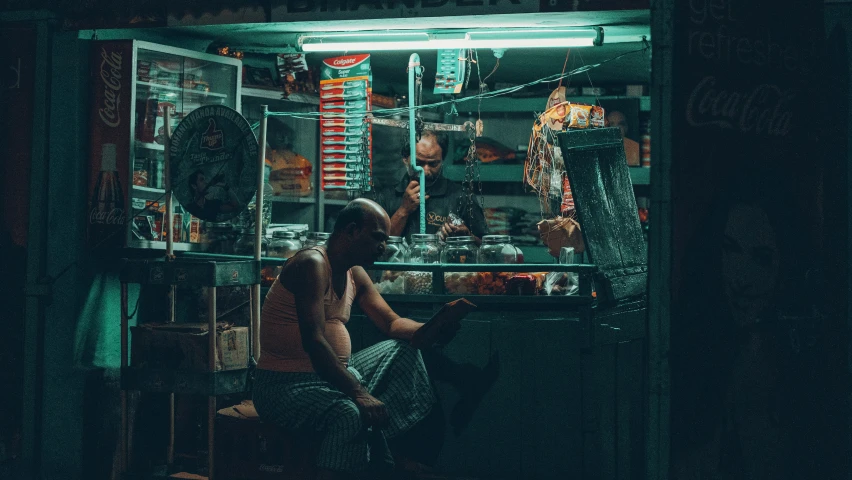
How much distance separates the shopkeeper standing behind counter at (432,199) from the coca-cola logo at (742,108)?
3.34 m

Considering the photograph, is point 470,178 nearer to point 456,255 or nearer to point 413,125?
point 413,125

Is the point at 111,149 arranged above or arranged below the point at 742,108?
below

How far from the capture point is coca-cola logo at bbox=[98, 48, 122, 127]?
6203 millimetres

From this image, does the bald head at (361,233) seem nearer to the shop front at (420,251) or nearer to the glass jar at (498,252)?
the shop front at (420,251)

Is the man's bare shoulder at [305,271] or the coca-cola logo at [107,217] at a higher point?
the coca-cola logo at [107,217]

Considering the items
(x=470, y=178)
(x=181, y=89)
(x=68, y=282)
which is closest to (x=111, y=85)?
(x=181, y=89)

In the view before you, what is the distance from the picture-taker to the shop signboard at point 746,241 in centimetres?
467

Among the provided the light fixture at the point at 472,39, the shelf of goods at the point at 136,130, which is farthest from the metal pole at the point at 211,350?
the light fixture at the point at 472,39

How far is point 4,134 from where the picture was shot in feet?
20.6

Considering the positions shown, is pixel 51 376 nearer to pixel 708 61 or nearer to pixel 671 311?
pixel 671 311

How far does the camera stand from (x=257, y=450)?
17.7 feet

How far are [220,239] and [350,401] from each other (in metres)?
2.41

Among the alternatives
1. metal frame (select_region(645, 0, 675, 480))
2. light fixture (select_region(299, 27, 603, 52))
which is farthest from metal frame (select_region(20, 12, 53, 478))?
metal frame (select_region(645, 0, 675, 480))

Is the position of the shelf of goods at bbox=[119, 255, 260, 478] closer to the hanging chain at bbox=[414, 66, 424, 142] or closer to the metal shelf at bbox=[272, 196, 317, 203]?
the hanging chain at bbox=[414, 66, 424, 142]
